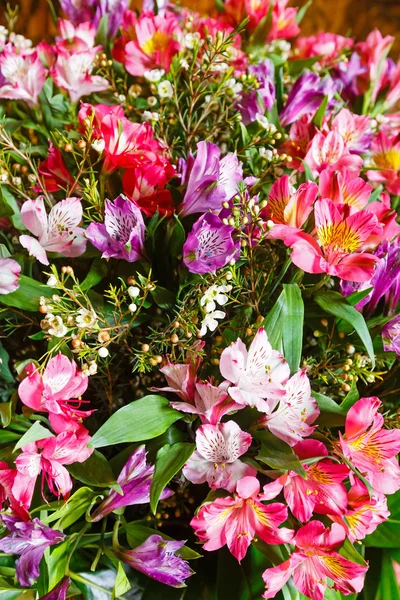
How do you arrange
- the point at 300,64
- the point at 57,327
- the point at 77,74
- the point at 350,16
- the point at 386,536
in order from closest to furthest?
the point at 57,327 < the point at 386,536 < the point at 77,74 < the point at 300,64 < the point at 350,16

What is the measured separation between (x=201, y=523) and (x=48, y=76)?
59 centimetres

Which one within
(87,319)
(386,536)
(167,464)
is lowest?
(386,536)

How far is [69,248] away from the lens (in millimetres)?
560

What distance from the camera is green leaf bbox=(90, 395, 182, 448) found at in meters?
0.51

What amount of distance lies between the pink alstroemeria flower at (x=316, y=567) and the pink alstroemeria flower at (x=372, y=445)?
6cm

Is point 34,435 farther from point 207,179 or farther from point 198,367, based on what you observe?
point 207,179

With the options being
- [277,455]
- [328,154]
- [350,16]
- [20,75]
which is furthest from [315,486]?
[350,16]

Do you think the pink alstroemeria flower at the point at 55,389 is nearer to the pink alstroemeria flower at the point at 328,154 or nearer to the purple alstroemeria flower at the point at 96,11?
the pink alstroemeria flower at the point at 328,154

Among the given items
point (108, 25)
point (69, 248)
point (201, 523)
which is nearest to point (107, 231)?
point (69, 248)

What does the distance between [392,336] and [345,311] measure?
0.24 ft

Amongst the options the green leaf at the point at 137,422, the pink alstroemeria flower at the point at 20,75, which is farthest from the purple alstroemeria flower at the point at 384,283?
the pink alstroemeria flower at the point at 20,75

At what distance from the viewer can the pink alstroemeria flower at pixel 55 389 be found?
500 mm

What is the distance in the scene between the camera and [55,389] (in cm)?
51

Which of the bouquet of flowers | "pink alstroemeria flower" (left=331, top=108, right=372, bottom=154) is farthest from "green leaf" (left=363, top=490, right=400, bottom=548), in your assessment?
"pink alstroemeria flower" (left=331, top=108, right=372, bottom=154)
